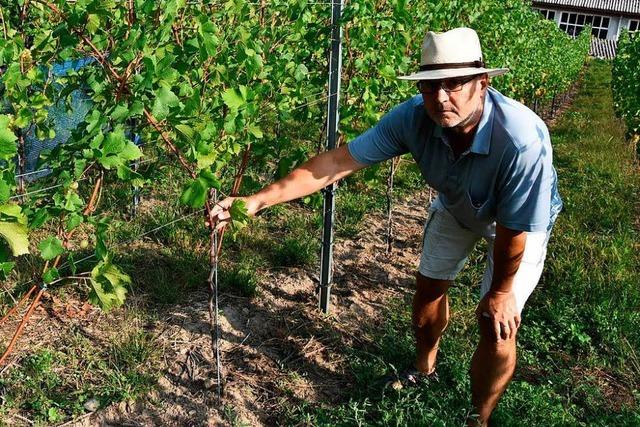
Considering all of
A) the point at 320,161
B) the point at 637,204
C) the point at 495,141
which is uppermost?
the point at 495,141

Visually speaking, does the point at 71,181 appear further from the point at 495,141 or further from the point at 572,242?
the point at 572,242

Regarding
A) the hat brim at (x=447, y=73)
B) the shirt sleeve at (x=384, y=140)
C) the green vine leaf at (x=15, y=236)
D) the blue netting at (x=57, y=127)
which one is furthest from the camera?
the blue netting at (x=57, y=127)

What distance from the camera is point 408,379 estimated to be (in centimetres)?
289

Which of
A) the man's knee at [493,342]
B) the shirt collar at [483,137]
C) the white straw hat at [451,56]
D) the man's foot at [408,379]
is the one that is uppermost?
the white straw hat at [451,56]

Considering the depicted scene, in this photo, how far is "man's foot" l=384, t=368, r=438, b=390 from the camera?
112 inches

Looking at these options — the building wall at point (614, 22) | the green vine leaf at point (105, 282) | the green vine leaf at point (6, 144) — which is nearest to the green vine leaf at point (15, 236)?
the green vine leaf at point (6, 144)

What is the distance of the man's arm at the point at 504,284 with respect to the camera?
2177 mm

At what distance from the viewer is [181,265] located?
12.0 feet

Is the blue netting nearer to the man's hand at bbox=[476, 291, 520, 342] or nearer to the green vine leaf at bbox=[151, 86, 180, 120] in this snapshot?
the green vine leaf at bbox=[151, 86, 180, 120]

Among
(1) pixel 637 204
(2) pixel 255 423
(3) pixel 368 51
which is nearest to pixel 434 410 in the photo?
(2) pixel 255 423

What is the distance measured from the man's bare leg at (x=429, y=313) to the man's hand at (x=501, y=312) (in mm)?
465

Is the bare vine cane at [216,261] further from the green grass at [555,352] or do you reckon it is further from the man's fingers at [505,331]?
the man's fingers at [505,331]

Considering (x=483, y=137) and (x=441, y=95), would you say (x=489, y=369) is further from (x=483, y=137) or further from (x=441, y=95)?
(x=441, y=95)

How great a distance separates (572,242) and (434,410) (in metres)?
2.37
